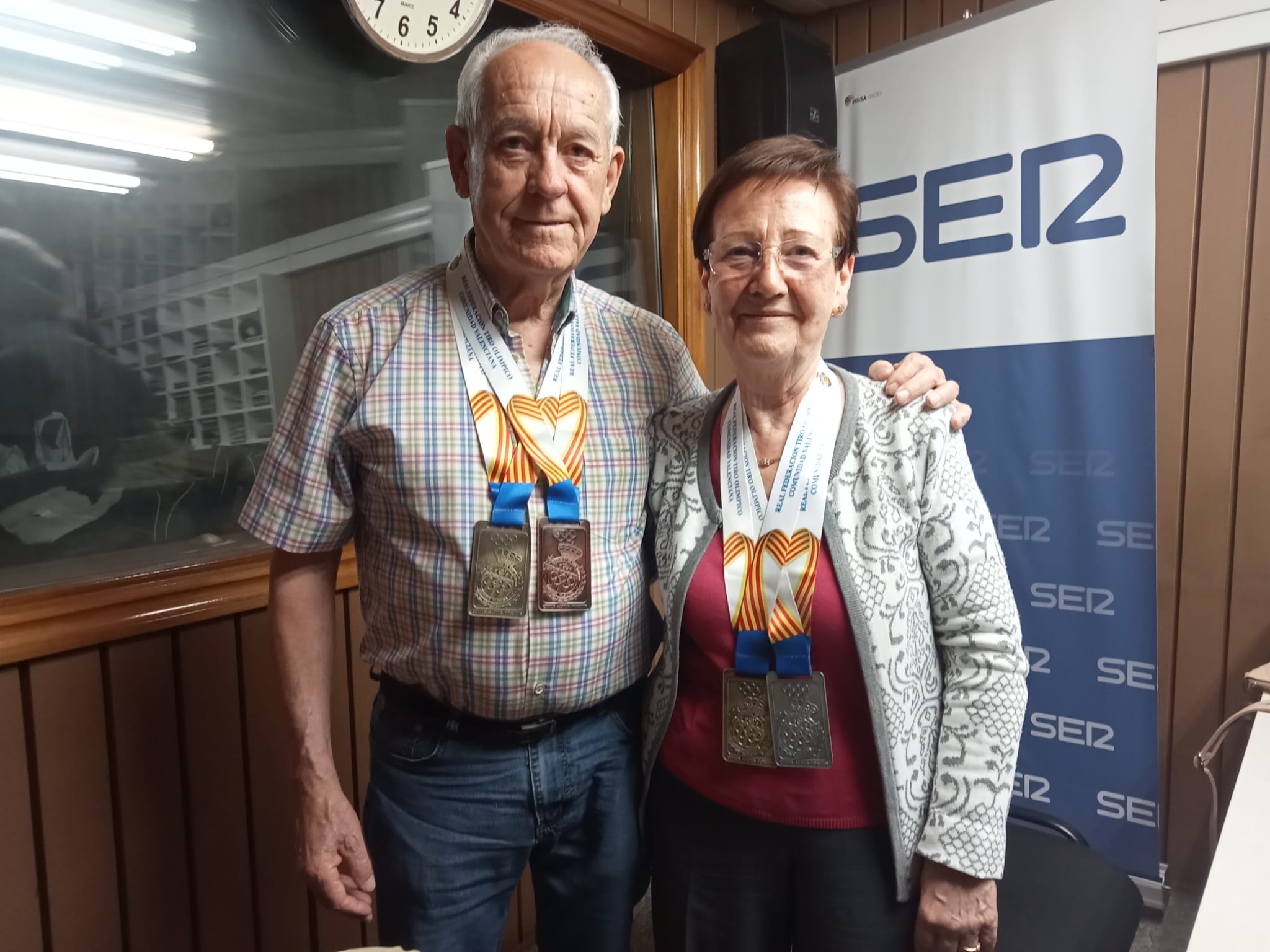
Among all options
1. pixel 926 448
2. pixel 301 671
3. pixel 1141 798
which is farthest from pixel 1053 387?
pixel 301 671

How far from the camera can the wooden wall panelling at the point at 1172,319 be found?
2078mm

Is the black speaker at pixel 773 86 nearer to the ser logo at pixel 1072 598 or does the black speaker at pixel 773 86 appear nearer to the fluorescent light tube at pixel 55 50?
the ser logo at pixel 1072 598

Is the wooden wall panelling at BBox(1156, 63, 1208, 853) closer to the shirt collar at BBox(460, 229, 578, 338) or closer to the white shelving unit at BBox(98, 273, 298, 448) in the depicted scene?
the shirt collar at BBox(460, 229, 578, 338)

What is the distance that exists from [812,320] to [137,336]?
4.09 ft

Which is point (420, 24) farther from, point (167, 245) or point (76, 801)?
point (76, 801)

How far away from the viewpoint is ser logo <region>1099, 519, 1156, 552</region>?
2.03 m

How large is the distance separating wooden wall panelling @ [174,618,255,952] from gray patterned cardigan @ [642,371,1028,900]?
97cm

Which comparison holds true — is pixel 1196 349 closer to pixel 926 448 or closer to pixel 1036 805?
pixel 1036 805

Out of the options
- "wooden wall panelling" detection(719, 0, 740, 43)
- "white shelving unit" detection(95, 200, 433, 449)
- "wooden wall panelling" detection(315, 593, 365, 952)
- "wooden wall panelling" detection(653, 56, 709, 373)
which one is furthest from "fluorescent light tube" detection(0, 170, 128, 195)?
"wooden wall panelling" detection(719, 0, 740, 43)

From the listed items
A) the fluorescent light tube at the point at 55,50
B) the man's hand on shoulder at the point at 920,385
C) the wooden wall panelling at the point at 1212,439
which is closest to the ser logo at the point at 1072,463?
the wooden wall panelling at the point at 1212,439

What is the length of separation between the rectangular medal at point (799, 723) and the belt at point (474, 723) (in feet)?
0.95

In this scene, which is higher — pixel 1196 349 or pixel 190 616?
pixel 1196 349

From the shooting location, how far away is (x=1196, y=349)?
82.7 inches

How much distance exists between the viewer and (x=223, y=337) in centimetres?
156
